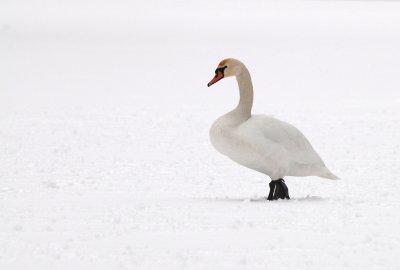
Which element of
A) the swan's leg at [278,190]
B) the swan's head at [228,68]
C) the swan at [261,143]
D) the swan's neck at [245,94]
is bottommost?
the swan's leg at [278,190]

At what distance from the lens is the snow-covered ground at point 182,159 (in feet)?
A: 17.2

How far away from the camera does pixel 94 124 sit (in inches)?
499

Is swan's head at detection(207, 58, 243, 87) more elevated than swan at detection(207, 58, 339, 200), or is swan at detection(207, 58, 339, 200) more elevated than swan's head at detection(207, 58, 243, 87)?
swan's head at detection(207, 58, 243, 87)

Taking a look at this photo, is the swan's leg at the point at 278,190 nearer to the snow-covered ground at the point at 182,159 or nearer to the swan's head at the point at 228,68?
the snow-covered ground at the point at 182,159

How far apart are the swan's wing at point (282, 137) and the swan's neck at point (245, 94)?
0.08 m

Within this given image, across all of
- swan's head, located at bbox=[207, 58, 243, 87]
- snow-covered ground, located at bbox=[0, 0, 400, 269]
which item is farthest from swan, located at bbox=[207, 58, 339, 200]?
snow-covered ground, located at bbox=[0, 0, 400, 269]

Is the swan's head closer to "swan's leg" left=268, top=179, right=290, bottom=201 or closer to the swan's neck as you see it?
the swan's neck

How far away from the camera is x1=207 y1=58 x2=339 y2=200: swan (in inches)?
264

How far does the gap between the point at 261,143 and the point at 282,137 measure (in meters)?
0.27

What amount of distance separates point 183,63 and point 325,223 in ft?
62.2

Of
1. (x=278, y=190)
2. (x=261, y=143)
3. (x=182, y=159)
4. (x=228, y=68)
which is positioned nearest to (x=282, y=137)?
(x=261, y=143)

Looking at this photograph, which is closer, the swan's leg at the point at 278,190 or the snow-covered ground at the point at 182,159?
the snow-covered ground at the point at 182,159

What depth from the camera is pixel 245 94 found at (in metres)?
7.10

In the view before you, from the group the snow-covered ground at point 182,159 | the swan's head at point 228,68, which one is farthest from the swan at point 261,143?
the snow-covered ground at point 182,159
